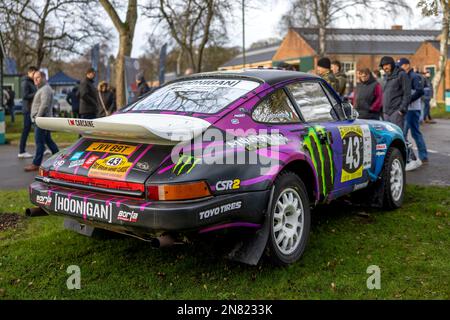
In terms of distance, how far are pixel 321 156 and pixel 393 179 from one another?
1.79m

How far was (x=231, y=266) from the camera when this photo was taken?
4238mm

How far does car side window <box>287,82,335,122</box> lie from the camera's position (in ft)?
15.5

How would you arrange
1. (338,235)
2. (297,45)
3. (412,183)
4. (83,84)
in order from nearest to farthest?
(338,235)
(412,183)
(83,84)
(297,45)

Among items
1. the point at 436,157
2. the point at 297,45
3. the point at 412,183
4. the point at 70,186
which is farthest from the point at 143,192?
the point at 297,45

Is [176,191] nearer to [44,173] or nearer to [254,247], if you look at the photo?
[254,247]

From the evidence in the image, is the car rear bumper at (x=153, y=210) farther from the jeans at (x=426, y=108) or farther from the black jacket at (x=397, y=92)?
the jeans at (x=426, y=108)

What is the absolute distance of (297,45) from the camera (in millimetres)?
51438

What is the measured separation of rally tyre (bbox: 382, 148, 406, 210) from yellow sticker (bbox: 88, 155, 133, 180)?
3.27 meters

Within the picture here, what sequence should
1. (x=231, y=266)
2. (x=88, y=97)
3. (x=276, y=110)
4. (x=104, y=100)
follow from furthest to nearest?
(x=104, y=100) → (x=88, y=97) → (x=276, y=110) → (x=231, y=266)

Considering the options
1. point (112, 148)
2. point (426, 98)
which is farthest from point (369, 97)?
point (426, 98)

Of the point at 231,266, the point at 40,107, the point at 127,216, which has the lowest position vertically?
the point at 231,266

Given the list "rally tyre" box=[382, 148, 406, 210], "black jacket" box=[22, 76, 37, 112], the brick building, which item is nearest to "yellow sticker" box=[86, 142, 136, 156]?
"rally tyre" box=[382, 148, 406, 210]
